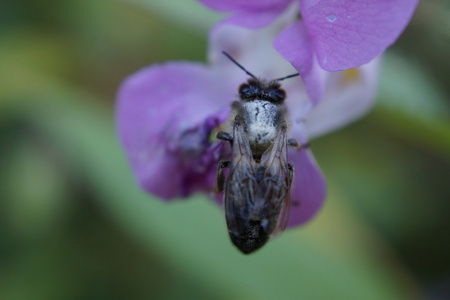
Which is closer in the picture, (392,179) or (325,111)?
(325,111)

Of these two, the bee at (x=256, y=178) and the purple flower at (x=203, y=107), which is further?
the purple flower at (x=203, y=107)

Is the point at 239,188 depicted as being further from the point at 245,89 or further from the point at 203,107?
the point at 203,107

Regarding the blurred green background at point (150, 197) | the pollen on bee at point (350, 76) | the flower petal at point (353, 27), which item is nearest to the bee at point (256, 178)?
the flower petal at point (353, 27)

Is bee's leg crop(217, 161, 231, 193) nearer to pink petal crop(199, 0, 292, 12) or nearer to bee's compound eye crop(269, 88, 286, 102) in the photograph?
bee's compound eye crop(269, 88, 286, 102)

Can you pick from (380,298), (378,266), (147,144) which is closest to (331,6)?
(147,144)

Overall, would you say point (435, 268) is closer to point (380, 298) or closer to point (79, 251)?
point (380, 298)

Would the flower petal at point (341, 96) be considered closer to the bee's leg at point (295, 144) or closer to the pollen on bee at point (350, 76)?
the pollen on bee at point (350, 76)
